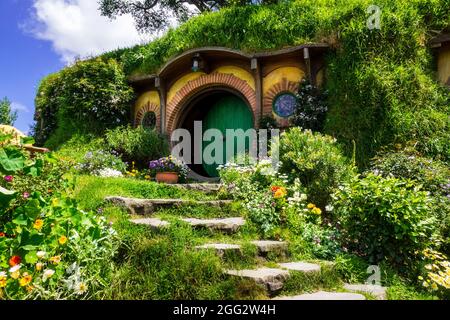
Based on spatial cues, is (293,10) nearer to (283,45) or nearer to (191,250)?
(283,45)

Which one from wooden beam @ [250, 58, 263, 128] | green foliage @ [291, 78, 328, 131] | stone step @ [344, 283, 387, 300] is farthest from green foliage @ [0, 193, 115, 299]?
wooden beam @ [250, 58, 263, 128]

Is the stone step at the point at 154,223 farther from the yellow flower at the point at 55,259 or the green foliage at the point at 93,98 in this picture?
the green foliage at the point at 93,98

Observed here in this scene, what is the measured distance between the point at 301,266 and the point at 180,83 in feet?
22.0

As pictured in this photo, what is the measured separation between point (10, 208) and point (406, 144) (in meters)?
5.40

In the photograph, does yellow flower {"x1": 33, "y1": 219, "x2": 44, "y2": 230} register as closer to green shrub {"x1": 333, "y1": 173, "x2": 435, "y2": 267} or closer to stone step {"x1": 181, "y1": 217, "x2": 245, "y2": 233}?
stone step {"x1": 181, "y1": 217, "x2": 245, "y2": 233}

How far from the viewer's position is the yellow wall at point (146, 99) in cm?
982

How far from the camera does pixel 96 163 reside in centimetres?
749

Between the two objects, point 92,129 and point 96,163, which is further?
point 92,129

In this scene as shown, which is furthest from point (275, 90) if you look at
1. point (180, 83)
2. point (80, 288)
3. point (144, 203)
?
point (80, 288)

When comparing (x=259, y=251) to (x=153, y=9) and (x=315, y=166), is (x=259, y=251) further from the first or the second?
(x=153, y=9)

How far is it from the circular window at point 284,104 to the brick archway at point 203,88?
1.45ft

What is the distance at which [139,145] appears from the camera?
28.4 feet

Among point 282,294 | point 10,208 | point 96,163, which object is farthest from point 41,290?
point 96,163

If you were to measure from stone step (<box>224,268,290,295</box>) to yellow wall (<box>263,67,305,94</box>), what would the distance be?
5.45 m
